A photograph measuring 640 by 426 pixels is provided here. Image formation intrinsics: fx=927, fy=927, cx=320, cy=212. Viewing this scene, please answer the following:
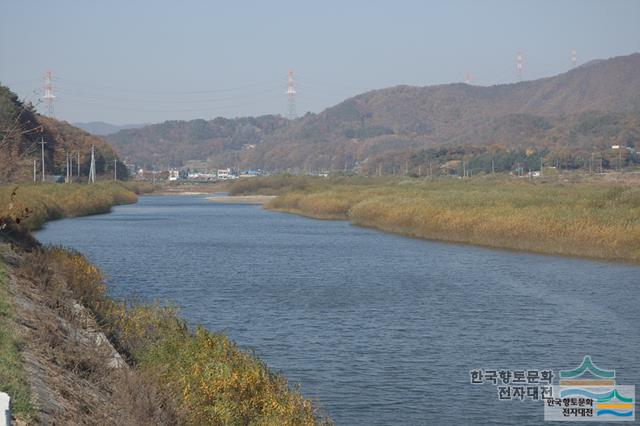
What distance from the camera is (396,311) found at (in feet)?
92.5

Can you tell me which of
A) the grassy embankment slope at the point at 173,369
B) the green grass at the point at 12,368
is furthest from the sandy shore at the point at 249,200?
the green grass at the point at 12,368

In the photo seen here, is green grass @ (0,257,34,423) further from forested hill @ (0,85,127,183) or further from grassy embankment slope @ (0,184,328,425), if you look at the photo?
forested hill @ (0,85,127,183)

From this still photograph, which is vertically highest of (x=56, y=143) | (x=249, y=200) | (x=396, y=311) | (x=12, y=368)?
(x=56, y=143)

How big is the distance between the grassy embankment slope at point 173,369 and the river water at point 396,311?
108 inches

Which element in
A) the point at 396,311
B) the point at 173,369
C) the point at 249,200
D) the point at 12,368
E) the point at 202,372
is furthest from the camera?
the point at 249,200

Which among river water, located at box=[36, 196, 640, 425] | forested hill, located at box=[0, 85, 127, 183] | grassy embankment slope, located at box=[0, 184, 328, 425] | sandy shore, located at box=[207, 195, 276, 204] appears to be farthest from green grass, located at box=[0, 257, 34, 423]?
sandy shore, located at box=[207, 195, 276, 204]

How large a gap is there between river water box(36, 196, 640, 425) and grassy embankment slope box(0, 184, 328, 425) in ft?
9.00

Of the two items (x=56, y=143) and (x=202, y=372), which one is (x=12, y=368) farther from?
(x=56, y=143)

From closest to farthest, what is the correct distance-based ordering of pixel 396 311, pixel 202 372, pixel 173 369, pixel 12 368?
pixel 12 368 → pixel 202 372 → pixel 173 369 → pixel 396 311

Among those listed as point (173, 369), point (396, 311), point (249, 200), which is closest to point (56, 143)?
point (249, 200)

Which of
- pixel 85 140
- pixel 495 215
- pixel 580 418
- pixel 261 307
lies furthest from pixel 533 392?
pixel 85 140

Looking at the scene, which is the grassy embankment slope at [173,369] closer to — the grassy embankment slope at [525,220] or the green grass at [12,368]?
the green grass at [12,368]

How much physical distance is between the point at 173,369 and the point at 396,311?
14.0 meters

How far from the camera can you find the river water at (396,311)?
1873 centimetres
